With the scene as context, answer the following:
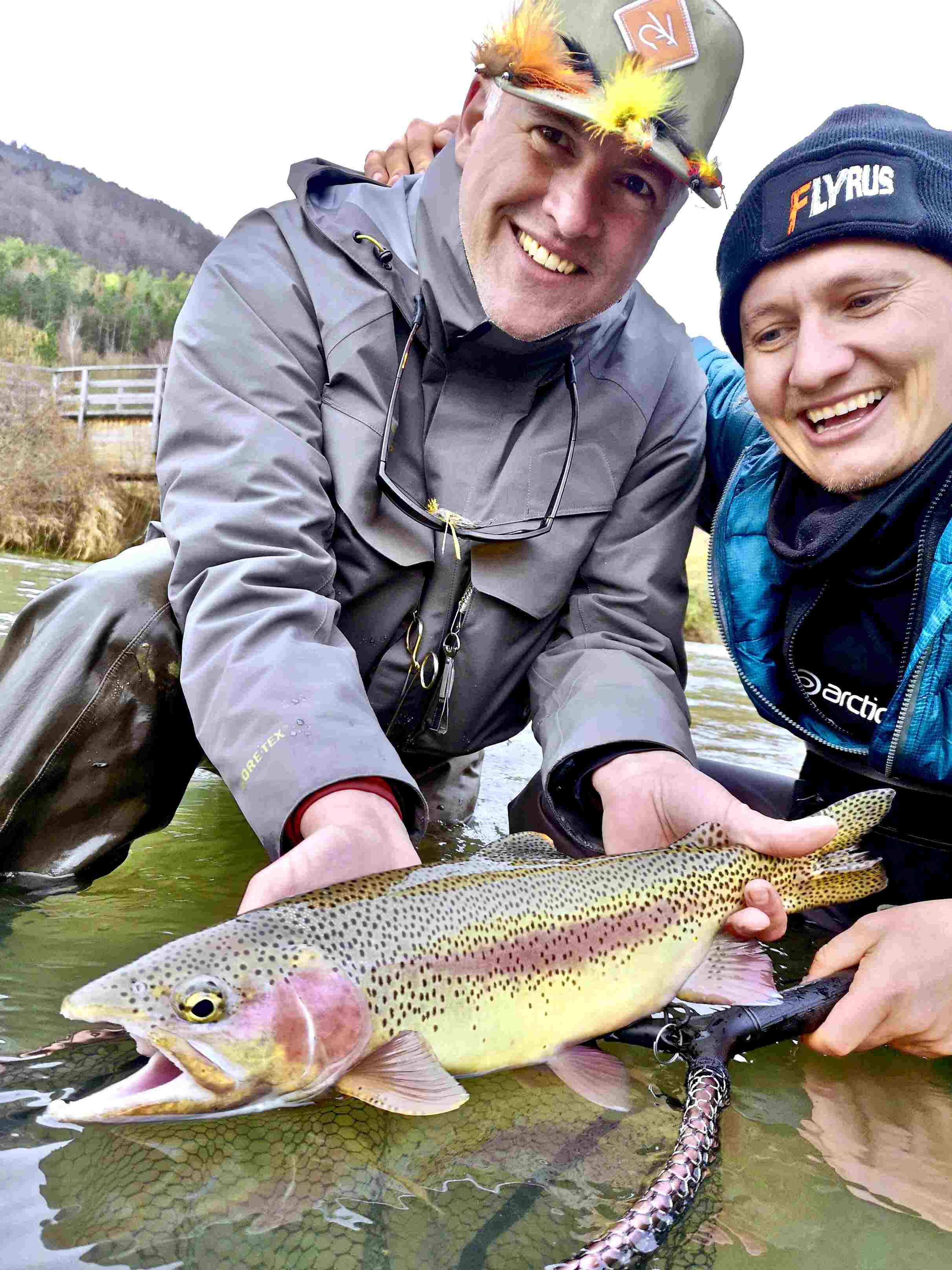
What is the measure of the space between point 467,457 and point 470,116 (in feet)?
3.76

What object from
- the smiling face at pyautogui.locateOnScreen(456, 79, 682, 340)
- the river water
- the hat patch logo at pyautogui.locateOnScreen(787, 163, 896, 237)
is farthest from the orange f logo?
the river water

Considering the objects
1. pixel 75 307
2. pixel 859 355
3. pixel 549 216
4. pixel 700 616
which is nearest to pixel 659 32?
pixel 549 216

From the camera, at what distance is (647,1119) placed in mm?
1997

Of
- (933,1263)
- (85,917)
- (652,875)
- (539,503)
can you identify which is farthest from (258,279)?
(933,1263)

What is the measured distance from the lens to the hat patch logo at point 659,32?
2.92 metres

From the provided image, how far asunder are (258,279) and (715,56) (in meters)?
1.59

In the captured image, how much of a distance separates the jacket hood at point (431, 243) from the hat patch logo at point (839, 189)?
0.77 metres

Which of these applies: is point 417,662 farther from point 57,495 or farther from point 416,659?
point 57,495

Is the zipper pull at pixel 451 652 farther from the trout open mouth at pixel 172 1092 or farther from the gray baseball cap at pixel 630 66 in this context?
the trout open mouth at pixel 172 1092

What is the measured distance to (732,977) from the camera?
8.14 ft

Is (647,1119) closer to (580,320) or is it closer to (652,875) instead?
(652,875)

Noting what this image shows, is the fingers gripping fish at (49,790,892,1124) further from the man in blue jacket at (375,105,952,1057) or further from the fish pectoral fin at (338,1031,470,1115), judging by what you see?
the man in blue jacket at (375,105,952,1057)

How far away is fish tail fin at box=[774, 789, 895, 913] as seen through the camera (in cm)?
272

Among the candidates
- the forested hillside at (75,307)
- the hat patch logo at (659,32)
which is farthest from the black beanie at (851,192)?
the forested hillside at (75,307)
